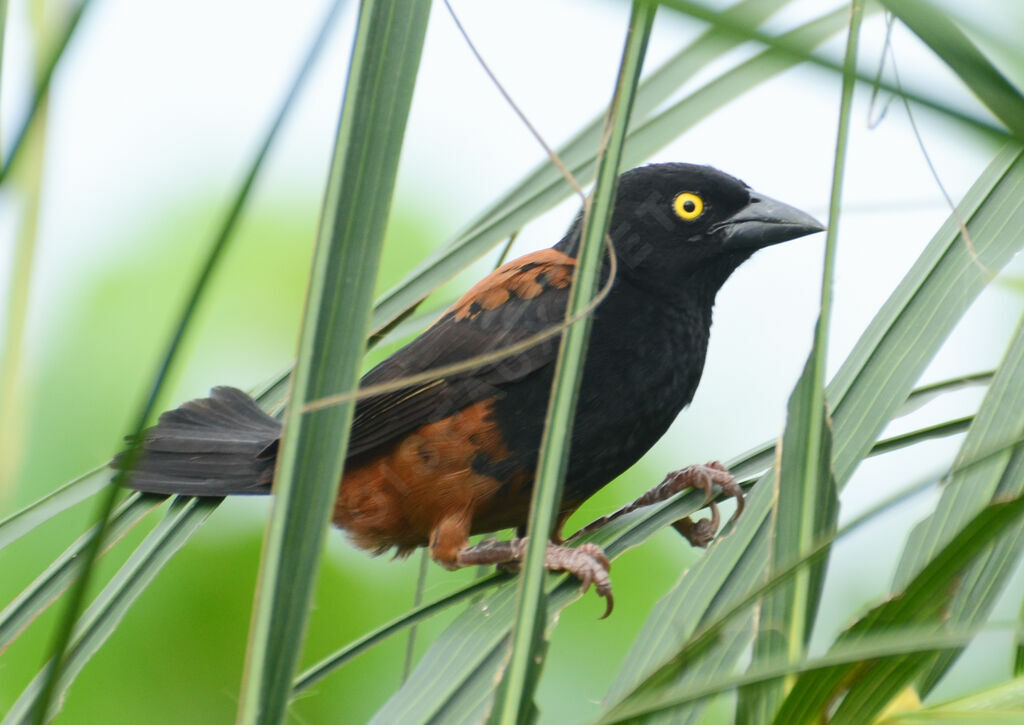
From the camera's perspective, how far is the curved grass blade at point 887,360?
126 centimetres

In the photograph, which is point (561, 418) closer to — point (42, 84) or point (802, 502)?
point (802, 502)

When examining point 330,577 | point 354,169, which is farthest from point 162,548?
point 330,577

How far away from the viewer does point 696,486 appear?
6.39 feet

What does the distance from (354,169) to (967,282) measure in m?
0.93

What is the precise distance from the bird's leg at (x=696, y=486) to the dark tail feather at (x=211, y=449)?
750 mm

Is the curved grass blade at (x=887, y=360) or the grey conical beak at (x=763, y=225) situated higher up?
the grey conical beak at (x=763, y=225)

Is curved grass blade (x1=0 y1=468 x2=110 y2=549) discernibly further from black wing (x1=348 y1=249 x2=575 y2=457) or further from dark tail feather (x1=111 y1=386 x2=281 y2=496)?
black wing (x1=348 y1=249 x2=575 y2=457)

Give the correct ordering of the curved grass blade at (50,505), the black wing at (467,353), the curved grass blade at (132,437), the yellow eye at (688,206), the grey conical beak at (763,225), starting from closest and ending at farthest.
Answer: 1. the curved grass blade at (132,437)
2. the curved grass blade at (50,505)
3. the black wing at (467,353)
4. the grey conical beak at (763,225)
5. the yellow eye at (688,206)

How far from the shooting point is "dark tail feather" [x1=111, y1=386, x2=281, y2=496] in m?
2.07

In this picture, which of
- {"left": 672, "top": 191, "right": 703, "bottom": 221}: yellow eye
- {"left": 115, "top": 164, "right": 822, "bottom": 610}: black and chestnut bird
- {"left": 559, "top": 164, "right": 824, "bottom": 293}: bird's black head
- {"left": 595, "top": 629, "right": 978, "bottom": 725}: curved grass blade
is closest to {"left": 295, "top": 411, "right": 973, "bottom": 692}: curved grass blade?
{"left": 115, "top": 164, "right": 822, "bottom": 610}: black and chestnut bird

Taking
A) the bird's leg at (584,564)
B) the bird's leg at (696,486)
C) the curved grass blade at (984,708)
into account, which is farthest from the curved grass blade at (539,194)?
the curved grass blade at (984,708)

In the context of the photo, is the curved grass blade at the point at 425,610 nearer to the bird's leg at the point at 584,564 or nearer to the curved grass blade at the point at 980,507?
the bird's leg at the point at 584,564

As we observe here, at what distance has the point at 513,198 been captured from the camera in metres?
1.72

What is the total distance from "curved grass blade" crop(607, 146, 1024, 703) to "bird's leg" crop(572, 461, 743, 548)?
11.6 inches
